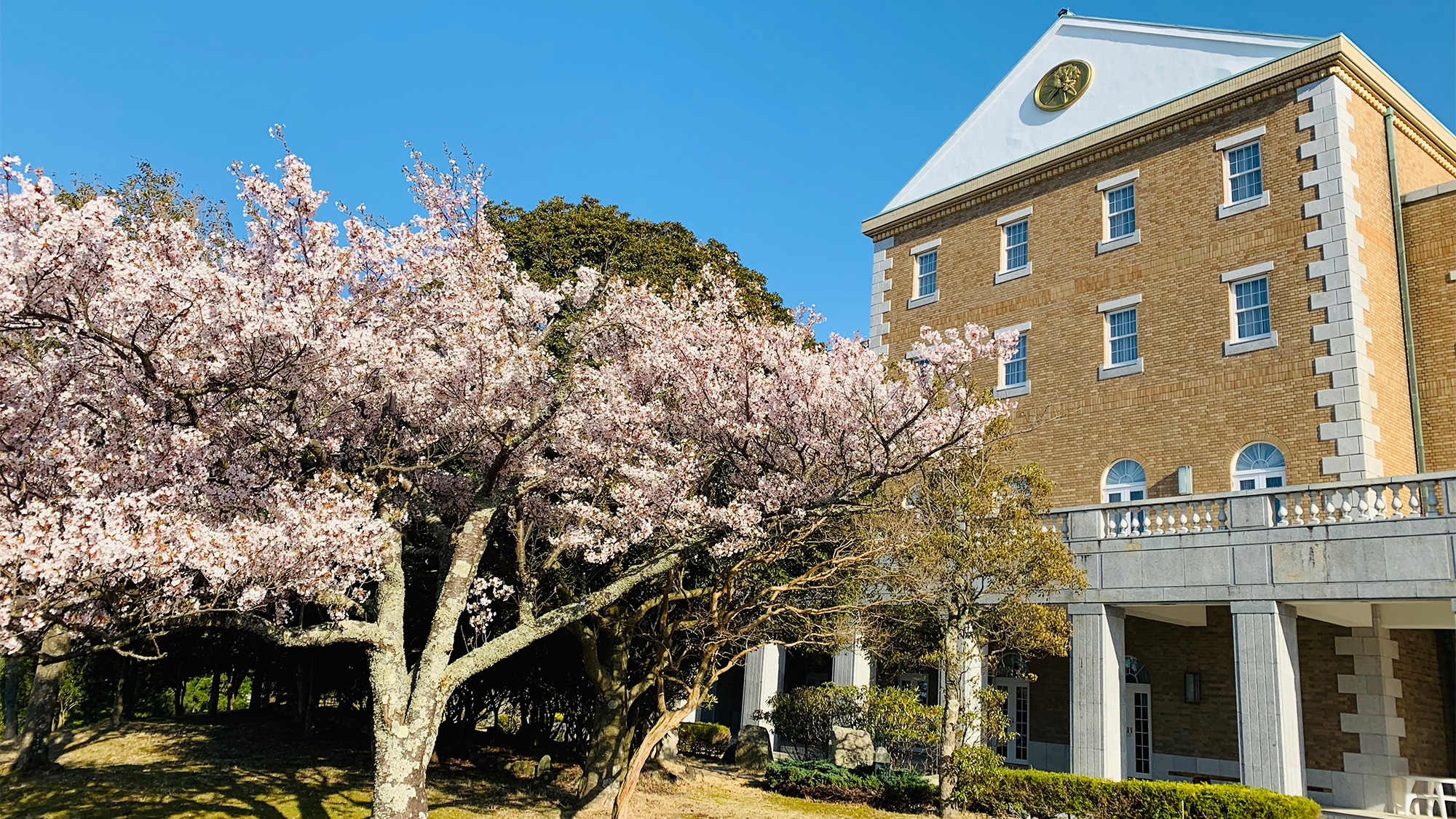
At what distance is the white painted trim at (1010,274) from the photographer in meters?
25.4

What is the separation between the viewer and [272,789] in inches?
615

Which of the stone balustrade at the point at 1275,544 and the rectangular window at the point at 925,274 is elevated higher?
the rectangular window at the point at 925,274

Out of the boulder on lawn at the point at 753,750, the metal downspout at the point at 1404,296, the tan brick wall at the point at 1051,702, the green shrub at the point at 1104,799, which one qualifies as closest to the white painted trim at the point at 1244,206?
the metal downspout at the point at 1404,296

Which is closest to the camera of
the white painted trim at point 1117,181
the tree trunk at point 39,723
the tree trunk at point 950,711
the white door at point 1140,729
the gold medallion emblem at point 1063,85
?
the tree trunk at point 950,711

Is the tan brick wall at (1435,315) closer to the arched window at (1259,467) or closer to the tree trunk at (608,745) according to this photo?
the arched window at (1259,467)

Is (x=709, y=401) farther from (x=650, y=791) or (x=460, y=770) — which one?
(x=460, y=770)

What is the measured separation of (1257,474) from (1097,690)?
5.86 m

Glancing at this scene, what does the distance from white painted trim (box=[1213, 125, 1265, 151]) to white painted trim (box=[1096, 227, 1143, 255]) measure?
2.37 metres

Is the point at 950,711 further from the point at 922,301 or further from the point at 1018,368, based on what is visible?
the point at 922,301

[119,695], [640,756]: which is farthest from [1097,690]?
[119,695]

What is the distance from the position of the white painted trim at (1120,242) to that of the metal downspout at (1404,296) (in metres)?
4.98

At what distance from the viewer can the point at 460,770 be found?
59.0 ft

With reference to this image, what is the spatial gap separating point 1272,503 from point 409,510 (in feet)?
45.1

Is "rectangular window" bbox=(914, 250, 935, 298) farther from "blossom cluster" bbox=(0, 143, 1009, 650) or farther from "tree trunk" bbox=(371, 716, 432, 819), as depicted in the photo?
"tree trunk" bbox=(371, 716, 432, 819)
